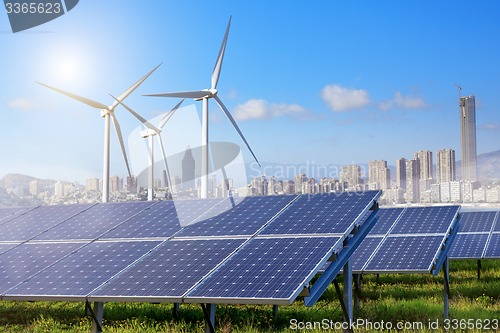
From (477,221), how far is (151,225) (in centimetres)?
2623

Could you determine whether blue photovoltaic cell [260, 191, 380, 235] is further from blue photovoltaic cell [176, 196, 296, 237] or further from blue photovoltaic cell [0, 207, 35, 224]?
blue photovoltaic cell [0, 207, 35, 224]

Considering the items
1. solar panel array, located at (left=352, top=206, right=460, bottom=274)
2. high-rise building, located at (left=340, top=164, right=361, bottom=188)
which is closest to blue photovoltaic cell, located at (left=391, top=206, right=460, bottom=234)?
solar panel array, located at (left=352, top=206, right=460, bottom=274)

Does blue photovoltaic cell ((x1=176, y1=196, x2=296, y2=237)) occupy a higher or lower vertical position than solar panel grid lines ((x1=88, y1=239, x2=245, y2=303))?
higher

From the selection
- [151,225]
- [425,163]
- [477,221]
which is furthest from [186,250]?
[425,163]

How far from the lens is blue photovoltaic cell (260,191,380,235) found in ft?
49.7

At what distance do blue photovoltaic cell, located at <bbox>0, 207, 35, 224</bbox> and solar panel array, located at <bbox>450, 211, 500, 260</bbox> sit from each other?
760 inches

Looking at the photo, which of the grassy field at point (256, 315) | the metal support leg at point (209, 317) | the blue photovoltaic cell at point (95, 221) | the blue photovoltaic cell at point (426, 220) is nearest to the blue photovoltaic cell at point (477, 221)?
the blue photovoltaic cell at point (426, 220)

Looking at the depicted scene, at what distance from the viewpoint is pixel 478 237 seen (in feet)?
119

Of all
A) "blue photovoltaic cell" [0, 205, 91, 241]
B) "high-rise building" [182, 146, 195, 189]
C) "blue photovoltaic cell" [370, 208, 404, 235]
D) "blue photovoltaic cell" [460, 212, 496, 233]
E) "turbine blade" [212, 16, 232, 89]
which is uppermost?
"turbine blade" [212, 16, 232, 89]

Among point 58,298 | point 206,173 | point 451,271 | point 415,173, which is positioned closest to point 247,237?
point 58,298

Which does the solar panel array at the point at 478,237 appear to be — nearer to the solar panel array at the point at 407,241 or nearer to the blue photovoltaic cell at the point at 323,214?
the solar panel array at the point at 407,241

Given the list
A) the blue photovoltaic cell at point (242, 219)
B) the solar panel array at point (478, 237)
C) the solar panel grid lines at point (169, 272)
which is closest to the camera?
the solar panel grid lines at point (169, 272)

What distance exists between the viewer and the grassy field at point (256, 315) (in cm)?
1903

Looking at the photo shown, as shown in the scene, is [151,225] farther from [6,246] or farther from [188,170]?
[188,170]
